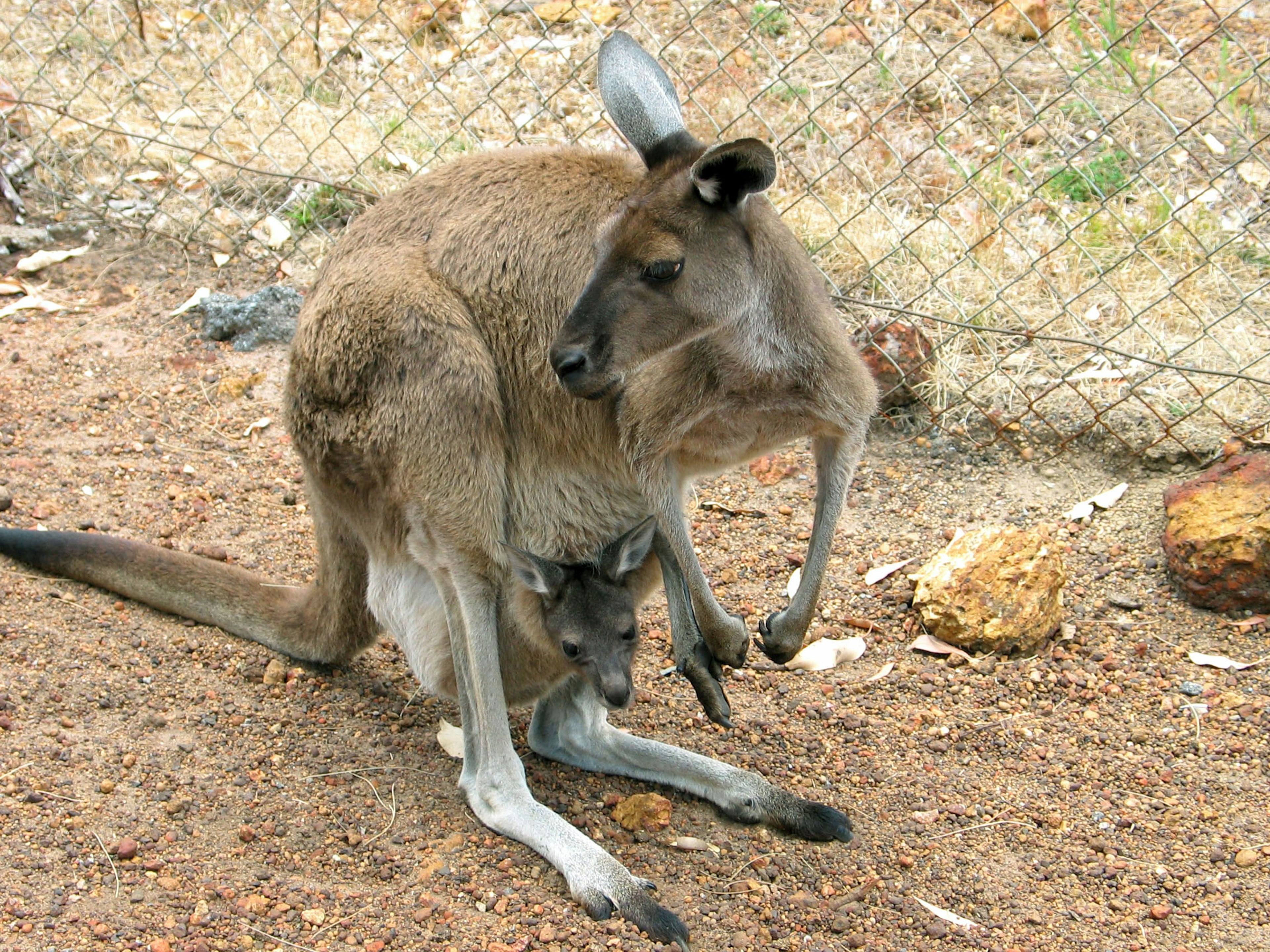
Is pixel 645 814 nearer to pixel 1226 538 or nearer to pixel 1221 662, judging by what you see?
pixel 1221 662

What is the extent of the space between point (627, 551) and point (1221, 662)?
5.89 ft

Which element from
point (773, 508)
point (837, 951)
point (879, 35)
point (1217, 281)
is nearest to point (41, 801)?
point (837, 951)

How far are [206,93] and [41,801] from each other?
14.7 ft

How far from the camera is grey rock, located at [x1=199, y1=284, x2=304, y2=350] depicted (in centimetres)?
503

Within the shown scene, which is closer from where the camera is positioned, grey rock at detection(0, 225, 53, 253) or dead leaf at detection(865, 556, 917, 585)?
dead leaf at detection(865, 556, 917, 585)

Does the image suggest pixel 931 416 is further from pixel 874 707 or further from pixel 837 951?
pixel 837 951

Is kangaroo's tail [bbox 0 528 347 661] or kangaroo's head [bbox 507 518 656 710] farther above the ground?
kangaroo's tail [bbox 0 528 347 661]

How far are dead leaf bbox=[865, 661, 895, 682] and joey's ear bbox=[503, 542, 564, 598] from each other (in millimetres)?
1100

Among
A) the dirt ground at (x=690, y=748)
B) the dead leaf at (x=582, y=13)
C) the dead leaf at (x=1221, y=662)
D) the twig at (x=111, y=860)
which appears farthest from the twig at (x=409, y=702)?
the dead leaf at (x=582, y=13)

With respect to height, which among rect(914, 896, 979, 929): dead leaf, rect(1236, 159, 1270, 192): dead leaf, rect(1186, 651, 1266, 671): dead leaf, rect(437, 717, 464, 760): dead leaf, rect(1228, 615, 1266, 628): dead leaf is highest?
rect(1236, 159, 1270, 192): dead leaf

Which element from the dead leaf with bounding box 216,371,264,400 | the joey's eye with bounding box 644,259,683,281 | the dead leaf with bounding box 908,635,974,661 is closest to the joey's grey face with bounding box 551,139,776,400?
the joey's eye with bounding box 644,259,683,281

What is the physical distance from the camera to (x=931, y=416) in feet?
15.1

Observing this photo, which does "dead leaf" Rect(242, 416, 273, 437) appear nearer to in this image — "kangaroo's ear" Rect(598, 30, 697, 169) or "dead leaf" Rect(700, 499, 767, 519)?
"dead leaf" Rect(700, 499, 767, 519)

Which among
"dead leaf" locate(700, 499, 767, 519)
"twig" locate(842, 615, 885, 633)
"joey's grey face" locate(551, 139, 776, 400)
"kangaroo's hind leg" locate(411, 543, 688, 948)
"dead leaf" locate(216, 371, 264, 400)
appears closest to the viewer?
"joey's grey face" locate(551, 139, 776, 400)
